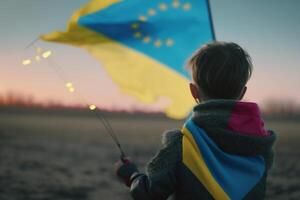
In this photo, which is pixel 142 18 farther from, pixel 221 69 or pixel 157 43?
pixel 221 69

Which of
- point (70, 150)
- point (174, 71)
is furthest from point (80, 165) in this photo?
point (174, 71)

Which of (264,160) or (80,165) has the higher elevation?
(264,160)

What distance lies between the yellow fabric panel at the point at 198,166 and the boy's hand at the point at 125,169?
10.7 inches

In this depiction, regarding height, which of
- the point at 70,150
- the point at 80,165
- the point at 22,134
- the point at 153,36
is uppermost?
the point at 153,36

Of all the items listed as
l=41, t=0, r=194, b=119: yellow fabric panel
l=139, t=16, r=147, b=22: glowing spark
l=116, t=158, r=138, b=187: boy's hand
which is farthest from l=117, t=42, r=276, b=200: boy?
l=139, t=16, r=147, b=22: glowing spark

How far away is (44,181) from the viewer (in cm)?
1418

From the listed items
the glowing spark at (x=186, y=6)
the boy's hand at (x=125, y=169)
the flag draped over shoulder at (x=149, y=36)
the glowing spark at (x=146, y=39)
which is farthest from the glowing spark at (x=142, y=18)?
the boy's hand at (x=125, y=169)

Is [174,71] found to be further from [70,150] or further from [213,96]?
[70,150]

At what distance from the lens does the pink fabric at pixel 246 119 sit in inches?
62.7

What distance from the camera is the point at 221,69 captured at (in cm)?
159

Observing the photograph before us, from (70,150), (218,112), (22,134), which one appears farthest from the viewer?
(22,134)

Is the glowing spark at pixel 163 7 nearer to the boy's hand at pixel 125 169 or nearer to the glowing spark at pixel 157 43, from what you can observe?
the glowing spark at pixel 157 43

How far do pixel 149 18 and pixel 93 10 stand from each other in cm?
32

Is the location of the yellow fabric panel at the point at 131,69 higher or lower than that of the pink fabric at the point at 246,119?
lower
